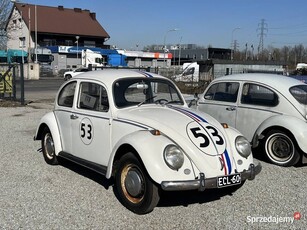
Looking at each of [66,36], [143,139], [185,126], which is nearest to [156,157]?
[143,139]

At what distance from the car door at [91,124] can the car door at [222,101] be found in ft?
10.7

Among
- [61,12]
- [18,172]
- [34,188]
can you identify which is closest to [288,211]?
[34,188]

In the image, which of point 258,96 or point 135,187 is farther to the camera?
point 258,96

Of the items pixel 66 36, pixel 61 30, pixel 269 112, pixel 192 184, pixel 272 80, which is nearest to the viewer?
pixel 192 184

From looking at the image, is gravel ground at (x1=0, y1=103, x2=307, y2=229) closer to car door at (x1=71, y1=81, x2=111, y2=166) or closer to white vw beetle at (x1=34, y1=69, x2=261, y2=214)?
white vw beetle at (x1=34, y1=69, x2=261, y2=214)

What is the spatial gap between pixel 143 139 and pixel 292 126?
3284 millimetres

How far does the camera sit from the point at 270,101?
725 centimetres

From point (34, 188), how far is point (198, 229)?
256cm

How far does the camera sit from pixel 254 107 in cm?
740

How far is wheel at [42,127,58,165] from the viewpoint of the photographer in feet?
21.6

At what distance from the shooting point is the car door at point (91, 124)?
17.3ft

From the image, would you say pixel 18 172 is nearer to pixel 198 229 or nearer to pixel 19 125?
pixel 198 229

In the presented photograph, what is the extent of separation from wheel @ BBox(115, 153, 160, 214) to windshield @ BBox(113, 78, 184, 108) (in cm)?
98

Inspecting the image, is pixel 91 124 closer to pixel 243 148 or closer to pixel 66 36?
pixel 243 148
